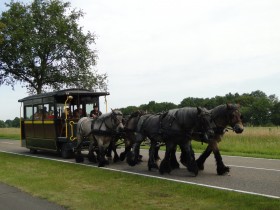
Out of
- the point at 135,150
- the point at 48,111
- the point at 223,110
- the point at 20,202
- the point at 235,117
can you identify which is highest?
the point at 48,111

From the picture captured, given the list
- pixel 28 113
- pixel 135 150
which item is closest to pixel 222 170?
pixel 135 150

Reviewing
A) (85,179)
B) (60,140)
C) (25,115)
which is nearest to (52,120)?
(60,140)

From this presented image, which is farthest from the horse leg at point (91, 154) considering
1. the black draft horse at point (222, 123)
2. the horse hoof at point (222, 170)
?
the horse hoof at point (222, 170)

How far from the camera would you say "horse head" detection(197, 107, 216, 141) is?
10281 millimetres

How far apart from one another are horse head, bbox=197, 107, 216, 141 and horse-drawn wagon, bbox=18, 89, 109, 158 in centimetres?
624

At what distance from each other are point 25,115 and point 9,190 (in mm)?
10401

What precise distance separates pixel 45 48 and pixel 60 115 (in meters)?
21.1

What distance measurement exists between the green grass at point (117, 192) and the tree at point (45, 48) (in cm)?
2520

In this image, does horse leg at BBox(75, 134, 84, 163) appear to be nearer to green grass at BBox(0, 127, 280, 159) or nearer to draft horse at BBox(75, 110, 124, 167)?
draft horse at BBox(75, 110, 124, 167)

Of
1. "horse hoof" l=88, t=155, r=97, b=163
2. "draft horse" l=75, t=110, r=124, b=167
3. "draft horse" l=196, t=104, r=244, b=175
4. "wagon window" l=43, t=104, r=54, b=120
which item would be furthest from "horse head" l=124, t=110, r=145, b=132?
"wagon window" l=43, t=104, r=54, b=120

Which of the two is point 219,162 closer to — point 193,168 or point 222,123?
point 193,168

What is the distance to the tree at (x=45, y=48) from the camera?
35.9 meters

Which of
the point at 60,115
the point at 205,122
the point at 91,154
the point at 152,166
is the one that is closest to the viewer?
the point at 205,122

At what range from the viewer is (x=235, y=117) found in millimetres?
10133
